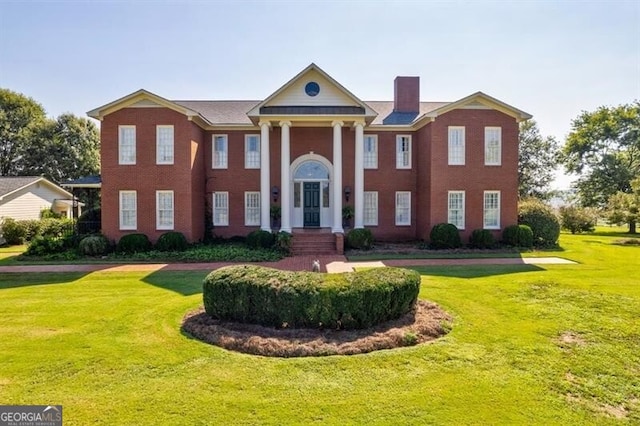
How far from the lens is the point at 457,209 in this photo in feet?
62.0

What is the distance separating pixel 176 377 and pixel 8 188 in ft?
90.3

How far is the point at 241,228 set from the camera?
2058 cm

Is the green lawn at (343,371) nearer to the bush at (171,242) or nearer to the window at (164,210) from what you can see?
the bush at (171,242)

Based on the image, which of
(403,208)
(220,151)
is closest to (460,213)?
(403,208)

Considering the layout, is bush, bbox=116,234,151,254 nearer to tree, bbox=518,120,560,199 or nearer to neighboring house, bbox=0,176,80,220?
neighboring house, bbox=0,176,80,220

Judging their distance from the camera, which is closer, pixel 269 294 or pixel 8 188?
pixel 269 294

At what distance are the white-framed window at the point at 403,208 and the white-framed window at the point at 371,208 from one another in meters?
1.24

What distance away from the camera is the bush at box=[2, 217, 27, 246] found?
2294 cm

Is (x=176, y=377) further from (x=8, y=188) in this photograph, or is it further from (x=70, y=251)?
(x=8, y=188)

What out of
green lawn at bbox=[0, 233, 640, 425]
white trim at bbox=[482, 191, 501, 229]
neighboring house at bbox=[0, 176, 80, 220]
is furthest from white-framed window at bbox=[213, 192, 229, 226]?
neighboring house at bbox=[0, 176, 80, 220]

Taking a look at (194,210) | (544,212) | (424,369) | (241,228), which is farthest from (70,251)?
(544,212)

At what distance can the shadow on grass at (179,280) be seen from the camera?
35.0ft

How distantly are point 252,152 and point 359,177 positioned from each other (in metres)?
6.28

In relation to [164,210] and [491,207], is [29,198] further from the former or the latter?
[491,207]
